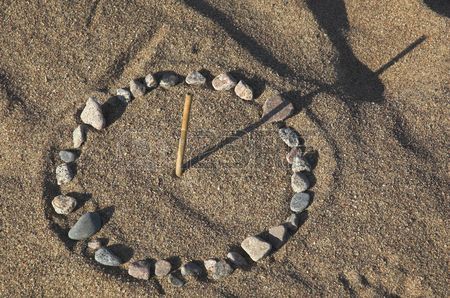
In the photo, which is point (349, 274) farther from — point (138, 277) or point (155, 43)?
point (155, 43)

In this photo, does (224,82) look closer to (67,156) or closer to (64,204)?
(67,156)

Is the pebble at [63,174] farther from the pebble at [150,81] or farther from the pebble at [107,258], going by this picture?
the pebble at [150,81]

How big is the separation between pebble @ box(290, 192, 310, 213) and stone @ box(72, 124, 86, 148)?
154cm

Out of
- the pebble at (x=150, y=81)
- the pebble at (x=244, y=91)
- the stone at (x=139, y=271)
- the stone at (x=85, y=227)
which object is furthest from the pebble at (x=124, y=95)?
the stone at (x=139, y=271)

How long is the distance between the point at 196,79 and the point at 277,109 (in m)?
0.65

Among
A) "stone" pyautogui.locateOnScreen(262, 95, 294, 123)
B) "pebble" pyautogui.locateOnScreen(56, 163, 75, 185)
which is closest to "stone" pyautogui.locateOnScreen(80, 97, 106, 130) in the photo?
"pebble" pyautogui.locateOnScreen(56, 163, 75, 185)

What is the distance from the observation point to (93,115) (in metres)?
4.02

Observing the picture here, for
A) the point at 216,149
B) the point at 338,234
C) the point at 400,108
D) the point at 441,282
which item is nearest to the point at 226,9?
the point at 216,149

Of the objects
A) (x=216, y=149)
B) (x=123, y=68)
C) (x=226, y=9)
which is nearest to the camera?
(x=216, y=149)

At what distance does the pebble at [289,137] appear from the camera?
3976 millimetres

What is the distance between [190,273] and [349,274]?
1011 millimetres

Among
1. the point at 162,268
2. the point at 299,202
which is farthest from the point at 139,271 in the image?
the point at 299,202

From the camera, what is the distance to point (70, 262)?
3.58 meters

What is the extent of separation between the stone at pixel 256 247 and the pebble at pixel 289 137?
750mm
